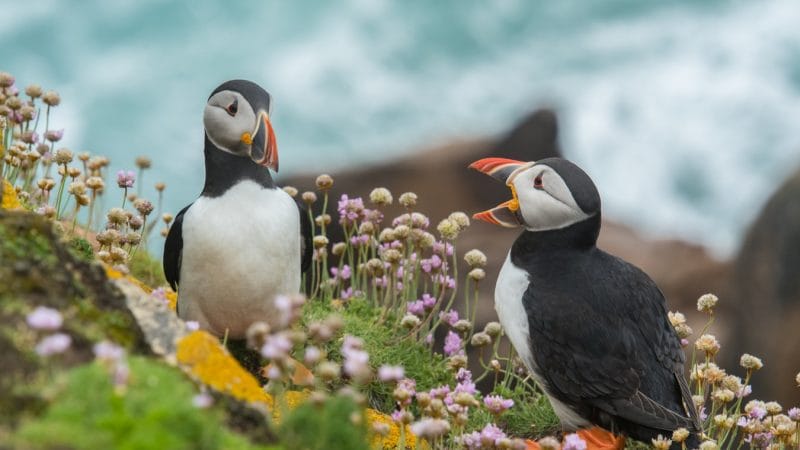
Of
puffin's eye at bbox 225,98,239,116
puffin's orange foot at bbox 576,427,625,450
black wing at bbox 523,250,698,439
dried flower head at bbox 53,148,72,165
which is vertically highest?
puffin's eye at bbox 225,98,239,116

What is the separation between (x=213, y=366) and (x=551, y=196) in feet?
6.62

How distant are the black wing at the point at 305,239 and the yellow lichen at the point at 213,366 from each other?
163cm

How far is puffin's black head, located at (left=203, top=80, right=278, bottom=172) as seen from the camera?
178 inches

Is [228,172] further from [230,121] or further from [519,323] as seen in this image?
Answer: [519,323]

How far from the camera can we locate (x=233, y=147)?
15.4 feet

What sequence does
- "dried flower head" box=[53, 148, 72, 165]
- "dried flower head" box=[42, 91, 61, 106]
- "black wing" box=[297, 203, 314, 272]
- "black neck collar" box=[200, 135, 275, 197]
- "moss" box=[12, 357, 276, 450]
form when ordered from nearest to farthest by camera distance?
"moss" box=[12, 357, 276, 450]
"black neck collar" box=[200, 135, 275, 197]
"black wing" box=[297, 203, 314, 272]
"dried flower head" box=[53, 148, 72, 165]
"dried flower head" box=[42, 91, 61, 106]

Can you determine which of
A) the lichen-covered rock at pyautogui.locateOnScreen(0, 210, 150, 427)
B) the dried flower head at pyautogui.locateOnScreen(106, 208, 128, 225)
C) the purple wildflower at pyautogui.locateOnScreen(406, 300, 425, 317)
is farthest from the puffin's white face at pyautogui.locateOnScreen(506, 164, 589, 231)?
the lichen-covered rock at pyautogui.locateOnScreen(0, 210, 150, 427)

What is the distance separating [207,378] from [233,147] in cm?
165

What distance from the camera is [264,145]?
4508mm

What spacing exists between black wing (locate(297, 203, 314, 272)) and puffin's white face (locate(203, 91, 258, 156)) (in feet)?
1.58

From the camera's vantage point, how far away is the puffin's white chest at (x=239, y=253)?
4.59 meters

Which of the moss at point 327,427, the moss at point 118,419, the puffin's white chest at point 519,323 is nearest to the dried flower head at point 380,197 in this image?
the puffin's white chest at point 519,323

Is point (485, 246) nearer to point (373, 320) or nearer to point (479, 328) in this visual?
point (479, 328)

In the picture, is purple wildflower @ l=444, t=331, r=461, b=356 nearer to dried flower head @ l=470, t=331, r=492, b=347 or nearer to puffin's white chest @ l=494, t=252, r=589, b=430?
dried flower head @ l=470, t=331, r=492, b=347
